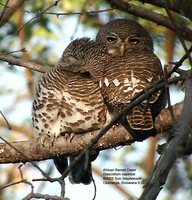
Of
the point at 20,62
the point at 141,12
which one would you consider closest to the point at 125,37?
the point at 20,62

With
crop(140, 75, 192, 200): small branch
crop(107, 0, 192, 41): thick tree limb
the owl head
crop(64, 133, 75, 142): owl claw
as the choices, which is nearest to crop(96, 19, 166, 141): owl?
the owl head

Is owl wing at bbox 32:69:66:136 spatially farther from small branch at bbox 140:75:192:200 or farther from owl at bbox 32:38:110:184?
small branch at bbox 140:75:192:200

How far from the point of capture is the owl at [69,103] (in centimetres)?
591

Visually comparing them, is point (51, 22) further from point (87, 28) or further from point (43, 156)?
point (43, 156)

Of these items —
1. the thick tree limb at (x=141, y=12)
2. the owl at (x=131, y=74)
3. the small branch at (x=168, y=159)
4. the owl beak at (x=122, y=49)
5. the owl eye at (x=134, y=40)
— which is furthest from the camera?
the owl eye at (x=134, y=40)

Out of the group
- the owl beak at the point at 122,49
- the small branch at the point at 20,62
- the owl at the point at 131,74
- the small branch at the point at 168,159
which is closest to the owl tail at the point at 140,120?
the owl at the point at 131,74

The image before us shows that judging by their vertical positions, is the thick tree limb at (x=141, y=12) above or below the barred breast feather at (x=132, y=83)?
above

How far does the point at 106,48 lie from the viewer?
23.1ft

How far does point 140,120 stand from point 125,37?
2.25 metres

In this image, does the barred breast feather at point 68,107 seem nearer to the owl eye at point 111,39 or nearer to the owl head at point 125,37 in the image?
the owl head at point 125,37

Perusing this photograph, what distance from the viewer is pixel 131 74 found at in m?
5.73

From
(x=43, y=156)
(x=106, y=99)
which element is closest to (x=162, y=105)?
(x=106, y=99)

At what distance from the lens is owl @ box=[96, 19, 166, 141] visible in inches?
202

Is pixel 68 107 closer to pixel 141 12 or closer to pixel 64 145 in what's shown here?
pixel 64 145
